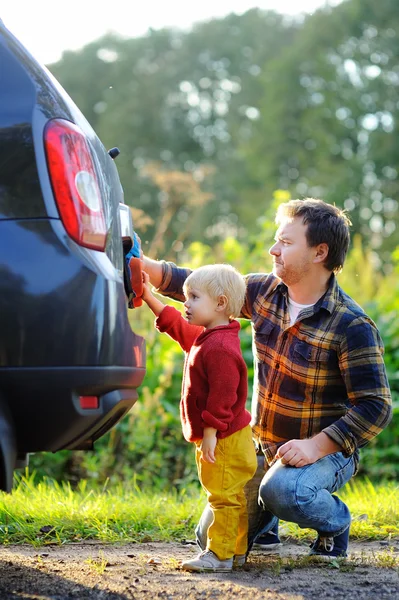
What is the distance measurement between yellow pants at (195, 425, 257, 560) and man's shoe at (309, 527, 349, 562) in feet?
1.34

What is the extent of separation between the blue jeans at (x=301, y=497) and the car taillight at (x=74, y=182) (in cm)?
115

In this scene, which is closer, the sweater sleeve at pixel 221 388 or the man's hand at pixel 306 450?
the sweater sleeve at pixel 221 388

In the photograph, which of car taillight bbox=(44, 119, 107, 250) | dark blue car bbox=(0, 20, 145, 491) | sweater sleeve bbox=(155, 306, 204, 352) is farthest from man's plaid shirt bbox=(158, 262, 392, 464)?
car taillight bbox=(44, 119, 107, 250)

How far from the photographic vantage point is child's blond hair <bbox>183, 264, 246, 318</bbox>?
2967 millimetres

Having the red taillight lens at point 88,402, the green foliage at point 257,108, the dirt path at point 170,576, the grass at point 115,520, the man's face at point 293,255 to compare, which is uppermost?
the green foliage at point 257,108

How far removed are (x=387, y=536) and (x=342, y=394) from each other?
0.96 meters

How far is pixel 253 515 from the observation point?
10.6 feet

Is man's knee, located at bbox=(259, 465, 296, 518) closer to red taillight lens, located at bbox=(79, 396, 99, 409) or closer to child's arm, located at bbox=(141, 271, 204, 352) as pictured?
child's arm, located at bbox=(141, 271, 204, 352)

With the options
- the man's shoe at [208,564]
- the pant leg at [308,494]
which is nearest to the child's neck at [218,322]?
the pant leg at [308,494]

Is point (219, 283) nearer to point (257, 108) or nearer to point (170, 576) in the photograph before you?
point (170, 576)

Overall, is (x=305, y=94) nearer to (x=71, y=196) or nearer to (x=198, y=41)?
(x=198, y=41)

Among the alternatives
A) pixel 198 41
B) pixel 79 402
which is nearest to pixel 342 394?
pixel 79 402

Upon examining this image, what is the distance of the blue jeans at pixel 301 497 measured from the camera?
300 cm

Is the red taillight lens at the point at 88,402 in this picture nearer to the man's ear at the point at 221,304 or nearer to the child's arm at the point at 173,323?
the man's ear at the point at 221,304
